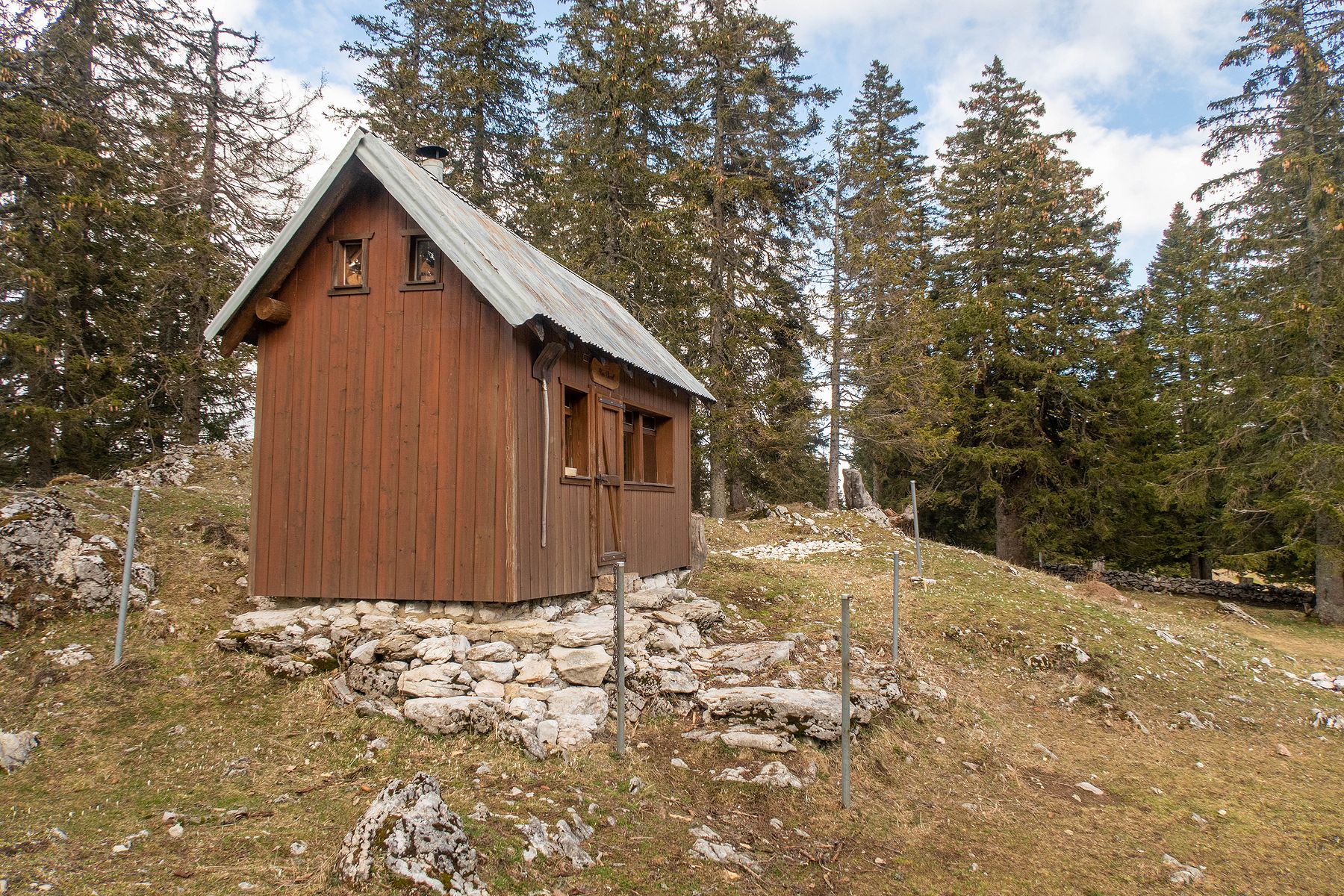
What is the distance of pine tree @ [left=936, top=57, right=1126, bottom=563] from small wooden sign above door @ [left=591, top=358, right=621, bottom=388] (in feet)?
54.6

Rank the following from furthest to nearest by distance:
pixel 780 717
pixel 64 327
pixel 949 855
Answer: pixel 64 327 → pixel 780 717 → pixel 949 855

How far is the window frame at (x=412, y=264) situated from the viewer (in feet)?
26.2

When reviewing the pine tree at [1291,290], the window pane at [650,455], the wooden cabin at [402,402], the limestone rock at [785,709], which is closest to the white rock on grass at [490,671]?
the wooden cabin at [402,402]

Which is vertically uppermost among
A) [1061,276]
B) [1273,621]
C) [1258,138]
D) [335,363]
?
[1258,138]

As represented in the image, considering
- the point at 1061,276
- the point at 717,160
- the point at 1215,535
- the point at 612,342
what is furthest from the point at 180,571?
the point at 1215,535

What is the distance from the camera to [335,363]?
8203 millimetres

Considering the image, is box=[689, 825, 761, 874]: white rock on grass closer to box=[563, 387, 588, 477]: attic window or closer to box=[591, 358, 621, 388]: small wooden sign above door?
box=[563, 387, 588, 477]: attic window

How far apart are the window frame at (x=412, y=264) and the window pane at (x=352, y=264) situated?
0.54m

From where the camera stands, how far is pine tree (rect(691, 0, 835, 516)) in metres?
21.8

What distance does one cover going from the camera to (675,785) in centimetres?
577

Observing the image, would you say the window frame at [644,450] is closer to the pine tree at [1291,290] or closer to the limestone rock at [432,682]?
the limestone rock at [432,682]

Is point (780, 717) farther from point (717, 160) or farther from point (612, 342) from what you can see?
point (717, 160)

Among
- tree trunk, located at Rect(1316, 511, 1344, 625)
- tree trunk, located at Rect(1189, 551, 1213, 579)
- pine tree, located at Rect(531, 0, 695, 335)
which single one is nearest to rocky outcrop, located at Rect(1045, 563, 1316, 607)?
tree trunk, located at Rect(1316, 511, 1344, 625)

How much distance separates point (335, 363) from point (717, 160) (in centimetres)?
1823
